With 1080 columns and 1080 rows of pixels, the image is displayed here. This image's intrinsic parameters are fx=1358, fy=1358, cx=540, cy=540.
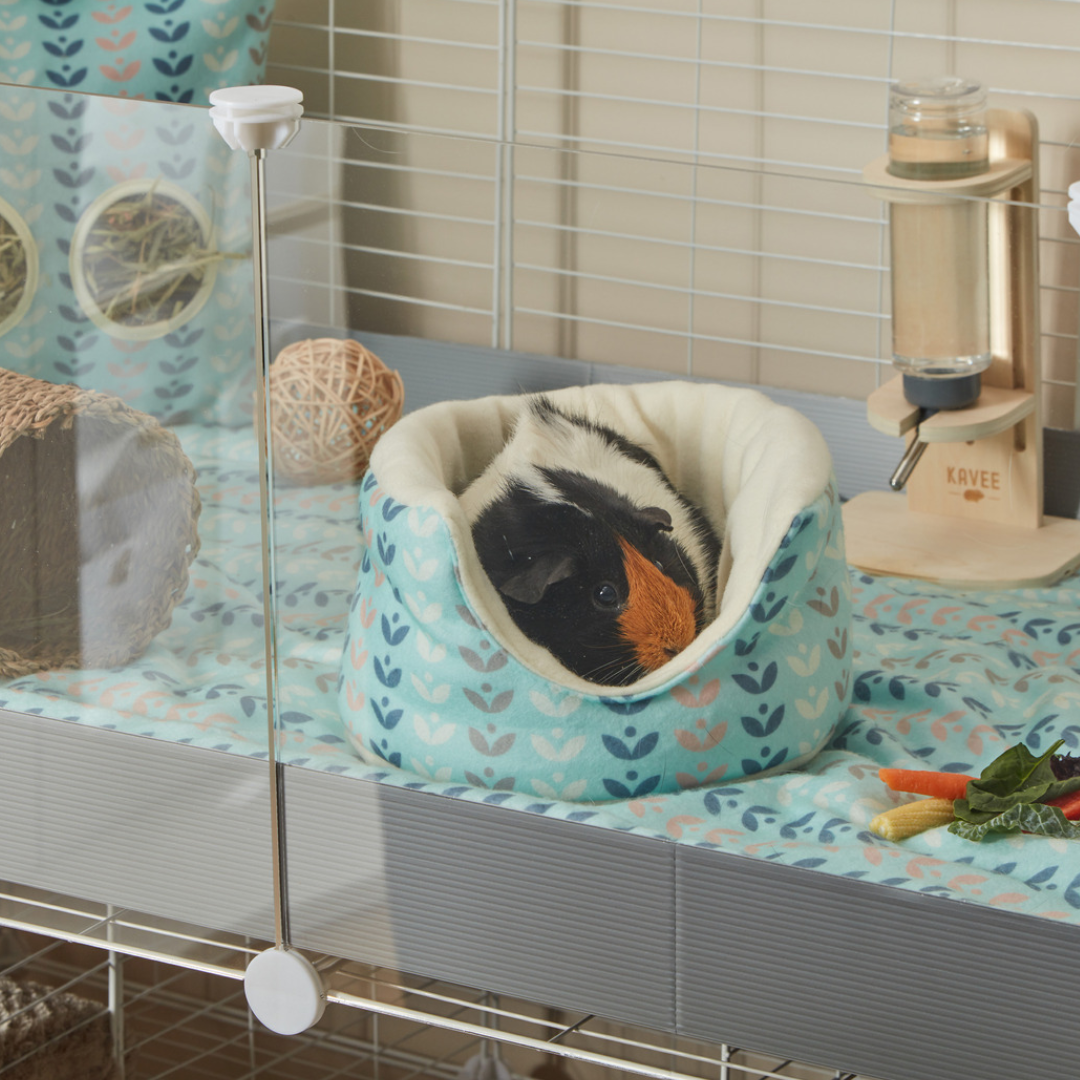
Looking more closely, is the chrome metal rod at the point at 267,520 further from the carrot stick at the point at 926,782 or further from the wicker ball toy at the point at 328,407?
the carrot stick at the point at 926,782

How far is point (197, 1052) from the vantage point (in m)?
2.04

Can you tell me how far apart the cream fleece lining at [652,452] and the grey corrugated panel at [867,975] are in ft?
0.53

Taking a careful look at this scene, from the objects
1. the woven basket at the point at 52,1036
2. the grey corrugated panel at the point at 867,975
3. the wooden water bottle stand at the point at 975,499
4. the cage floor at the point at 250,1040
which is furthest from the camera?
the woven basket at the point at 52,1036

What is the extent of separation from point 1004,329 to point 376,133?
0.51 meters

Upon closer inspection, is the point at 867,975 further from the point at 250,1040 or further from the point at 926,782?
the point at 250,1040

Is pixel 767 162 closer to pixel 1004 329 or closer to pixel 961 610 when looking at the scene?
pixel 1004 329

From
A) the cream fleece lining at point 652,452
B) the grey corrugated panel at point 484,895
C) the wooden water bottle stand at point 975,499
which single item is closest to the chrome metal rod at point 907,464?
the wooden water bottle stand at point 975,499

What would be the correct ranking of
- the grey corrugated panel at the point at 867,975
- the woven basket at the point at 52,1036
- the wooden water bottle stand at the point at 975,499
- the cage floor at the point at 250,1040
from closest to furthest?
1. the grey corrugated panel at the point at 867,975
2. the wooden water bottle stand at the point at 975,499
3. the cage floor at the point at 250,1040
4. the woven basket at the point at 52,1036

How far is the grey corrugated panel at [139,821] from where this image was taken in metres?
1.03

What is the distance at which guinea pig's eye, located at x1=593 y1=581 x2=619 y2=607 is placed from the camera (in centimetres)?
90

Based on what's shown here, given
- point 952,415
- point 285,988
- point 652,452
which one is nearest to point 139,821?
point 285,988

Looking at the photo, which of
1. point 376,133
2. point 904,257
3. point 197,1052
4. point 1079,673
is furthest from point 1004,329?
point 197,1052

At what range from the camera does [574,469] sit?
3.03 feet

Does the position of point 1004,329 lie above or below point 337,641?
above
